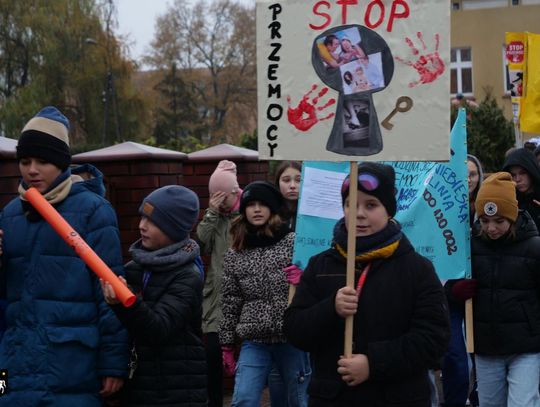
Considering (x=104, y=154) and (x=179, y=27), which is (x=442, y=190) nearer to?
(x=104, y=154)

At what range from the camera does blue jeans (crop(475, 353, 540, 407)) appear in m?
5.93

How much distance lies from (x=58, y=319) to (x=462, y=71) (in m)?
36.4

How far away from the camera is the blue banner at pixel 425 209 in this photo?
641 cm

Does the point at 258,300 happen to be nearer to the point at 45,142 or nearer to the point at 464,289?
the point at 464,289

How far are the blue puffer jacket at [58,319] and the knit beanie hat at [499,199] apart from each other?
8.15 feet

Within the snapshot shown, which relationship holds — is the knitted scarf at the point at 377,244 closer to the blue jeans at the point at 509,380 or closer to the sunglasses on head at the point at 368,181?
the sunglasses on head at the point at 368,181

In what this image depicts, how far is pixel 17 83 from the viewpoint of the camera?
143 feet

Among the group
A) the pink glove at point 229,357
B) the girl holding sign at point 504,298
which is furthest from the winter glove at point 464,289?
the pink glove at point 229,357

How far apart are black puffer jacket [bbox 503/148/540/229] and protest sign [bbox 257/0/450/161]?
3.04 meters

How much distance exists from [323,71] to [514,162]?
3214 mm

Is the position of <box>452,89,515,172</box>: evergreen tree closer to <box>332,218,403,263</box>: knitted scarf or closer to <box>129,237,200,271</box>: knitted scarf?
<box>129,237,200,271</box>: knitted scarf

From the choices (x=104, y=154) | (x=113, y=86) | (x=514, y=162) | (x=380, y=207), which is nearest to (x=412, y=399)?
(x=380, y=207)

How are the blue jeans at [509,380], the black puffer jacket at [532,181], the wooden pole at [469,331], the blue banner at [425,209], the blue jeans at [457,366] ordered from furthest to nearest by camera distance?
the black puffer jacket at [532,181] < the blue jeans at [457,366] < the blue banner at [425,209] < the wooden pole at [469,331] < the blue jeans at [509,380]

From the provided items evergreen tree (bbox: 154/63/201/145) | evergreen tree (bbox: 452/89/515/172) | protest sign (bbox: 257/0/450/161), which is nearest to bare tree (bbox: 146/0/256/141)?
evergreen tree (bbox: 154/63/201/145)
